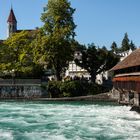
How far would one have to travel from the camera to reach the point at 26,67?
53312 millimetres

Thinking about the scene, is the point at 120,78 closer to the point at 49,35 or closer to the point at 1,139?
the point at 49,35

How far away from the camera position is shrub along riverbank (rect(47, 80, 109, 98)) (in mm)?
47969

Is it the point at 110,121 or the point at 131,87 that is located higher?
the point at 131,87

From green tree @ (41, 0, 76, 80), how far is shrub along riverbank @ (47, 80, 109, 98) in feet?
7.29

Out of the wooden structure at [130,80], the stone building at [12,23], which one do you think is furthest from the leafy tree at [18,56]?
the stone building at [12,23]

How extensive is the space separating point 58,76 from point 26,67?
513 cm

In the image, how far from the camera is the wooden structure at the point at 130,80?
102ft

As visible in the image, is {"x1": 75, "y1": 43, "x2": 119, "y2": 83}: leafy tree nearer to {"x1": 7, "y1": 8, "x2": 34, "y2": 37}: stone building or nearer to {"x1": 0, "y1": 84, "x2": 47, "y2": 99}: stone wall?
{"x1": 0, "y1": 84, "x2": 47, "y2": 99}: stone wall

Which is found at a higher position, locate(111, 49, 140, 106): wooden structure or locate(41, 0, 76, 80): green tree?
locate(41, 0, 76, 80): green tree

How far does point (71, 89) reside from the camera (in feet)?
158

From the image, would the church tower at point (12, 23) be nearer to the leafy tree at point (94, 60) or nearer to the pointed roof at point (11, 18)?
the pointed roof at point (11, 18)

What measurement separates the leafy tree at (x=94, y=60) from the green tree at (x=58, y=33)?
424cm

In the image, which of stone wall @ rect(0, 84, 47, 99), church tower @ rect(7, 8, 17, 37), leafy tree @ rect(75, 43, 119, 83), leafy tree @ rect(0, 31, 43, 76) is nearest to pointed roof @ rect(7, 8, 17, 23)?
church tower @ rect(7, 8, 17, 37)

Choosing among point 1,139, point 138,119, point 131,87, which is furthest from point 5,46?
point 1,139
